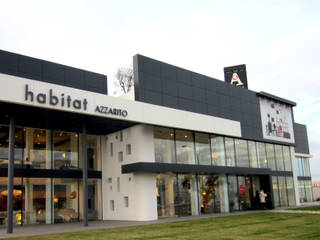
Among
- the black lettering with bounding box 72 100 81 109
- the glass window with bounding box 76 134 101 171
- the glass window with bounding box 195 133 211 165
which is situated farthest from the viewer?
the glass window with bounding box 195 133 211 165

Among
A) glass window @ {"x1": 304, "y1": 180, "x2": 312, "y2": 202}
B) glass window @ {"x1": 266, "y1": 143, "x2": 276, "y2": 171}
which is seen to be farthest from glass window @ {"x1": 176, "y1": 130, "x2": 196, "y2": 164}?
glass window @ {"x1": 304, "y1": 180, "x2": 312, "y2": 202}

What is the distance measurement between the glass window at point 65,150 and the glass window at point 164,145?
17.5 feet

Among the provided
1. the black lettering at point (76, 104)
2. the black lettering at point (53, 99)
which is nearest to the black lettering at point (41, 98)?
the black lettering at point (53, 99)

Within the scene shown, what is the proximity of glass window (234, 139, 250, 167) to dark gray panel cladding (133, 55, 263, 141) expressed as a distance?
664mm

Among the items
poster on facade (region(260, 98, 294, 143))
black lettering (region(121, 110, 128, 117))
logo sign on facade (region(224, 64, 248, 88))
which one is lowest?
black lettering (region(121, 110, 128, 117))

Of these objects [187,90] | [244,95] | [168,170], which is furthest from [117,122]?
[244,95]

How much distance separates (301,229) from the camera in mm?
14453

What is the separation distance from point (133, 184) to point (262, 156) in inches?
523

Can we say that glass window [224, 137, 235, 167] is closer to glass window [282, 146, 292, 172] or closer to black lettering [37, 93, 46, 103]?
glass window [282, 146, 292, 172]

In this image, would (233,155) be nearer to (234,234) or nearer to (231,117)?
(231,117)

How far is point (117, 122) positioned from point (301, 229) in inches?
436

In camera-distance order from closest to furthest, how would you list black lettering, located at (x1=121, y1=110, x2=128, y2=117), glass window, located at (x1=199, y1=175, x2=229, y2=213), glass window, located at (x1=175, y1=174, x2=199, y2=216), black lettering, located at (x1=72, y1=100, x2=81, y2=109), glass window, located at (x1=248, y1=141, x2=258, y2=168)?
black lettering, located at (x1=72, y1=100, x2=81, y2=109) < black lettering, located at (x1=121, y1=110, x2=128, y2=117) < glass window, located at (x1=175, y1=174, x2=199, y2=216) < glass window, located at (x1=199, y1=175, x2=229, y2=213) < glass window, located at (x1=248, y1=141, x2=258, y2=168)

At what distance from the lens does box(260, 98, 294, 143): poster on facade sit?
3114 cm

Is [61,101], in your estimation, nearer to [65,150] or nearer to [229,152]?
[65,150]
